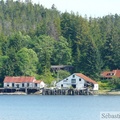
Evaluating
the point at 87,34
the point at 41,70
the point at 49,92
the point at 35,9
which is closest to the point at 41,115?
the point at 49,92

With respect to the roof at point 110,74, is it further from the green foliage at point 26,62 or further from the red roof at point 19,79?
the red roof at point 19,79

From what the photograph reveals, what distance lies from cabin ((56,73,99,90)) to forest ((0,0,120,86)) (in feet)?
7.83

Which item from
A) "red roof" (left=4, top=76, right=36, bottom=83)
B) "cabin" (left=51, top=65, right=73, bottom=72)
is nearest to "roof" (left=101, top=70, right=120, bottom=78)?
"cabin" (left=51, top=65, right=73, bottom=72)

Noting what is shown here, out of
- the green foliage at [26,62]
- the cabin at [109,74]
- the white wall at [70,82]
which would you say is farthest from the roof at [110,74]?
the green foliage at [26,62]

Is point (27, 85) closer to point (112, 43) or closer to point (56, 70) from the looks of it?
point (56, 70)

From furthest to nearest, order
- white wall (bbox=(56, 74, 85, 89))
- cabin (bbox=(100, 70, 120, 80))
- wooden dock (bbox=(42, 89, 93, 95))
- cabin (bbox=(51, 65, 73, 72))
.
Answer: cabin (bbox=(51, 65, 73, 72)) → cabin (bbox=(100, 70, 120, 80)) → white wall (bbox=(56, 74, 85, 89)) → wooden dock (bbox=(42, 89, 93, 95))

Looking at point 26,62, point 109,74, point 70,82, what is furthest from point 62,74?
point 109,74

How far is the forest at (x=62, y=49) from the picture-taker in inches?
4158

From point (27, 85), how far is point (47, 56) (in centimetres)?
846

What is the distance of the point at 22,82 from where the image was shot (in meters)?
103

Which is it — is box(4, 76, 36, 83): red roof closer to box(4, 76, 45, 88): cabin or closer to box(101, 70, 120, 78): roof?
box(4, 76, 45, 88): cabin

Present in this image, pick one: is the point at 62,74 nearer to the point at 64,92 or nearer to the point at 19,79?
the point at 64,92

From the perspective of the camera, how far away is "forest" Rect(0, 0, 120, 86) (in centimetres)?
10562

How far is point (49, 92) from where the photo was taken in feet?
329
